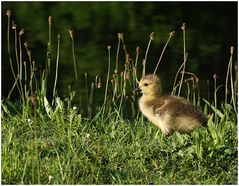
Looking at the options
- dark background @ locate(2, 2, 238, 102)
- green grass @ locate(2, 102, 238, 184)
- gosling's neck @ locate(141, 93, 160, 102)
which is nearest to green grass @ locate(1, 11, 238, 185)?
green grass @ locate(2, 102, 238, 184)

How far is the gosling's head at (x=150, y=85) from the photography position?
322 inches

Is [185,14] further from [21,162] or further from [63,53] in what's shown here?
[21,162]

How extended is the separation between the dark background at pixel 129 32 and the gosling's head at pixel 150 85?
5.29 metres

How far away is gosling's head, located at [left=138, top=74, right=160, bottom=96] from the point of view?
818cm

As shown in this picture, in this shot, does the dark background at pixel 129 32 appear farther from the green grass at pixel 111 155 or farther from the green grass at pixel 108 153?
the green grass at pixel 111 155

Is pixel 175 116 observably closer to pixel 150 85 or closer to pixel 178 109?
pixel 178 109

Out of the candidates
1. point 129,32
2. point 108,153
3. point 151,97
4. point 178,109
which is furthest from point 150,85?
point 129,32

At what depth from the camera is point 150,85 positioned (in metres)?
8.18

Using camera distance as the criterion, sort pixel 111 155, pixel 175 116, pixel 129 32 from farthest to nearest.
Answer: pixel 129 32 < pixel 175 116 < pixel 111 155

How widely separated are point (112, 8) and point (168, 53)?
Result: 5937 mm

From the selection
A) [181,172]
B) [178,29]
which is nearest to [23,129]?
[181,172]

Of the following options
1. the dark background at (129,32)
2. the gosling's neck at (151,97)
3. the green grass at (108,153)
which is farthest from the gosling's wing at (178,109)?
the dark background at (129,32)

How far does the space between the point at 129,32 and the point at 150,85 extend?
11256 millimetres

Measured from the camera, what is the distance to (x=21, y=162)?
21.2 feet
